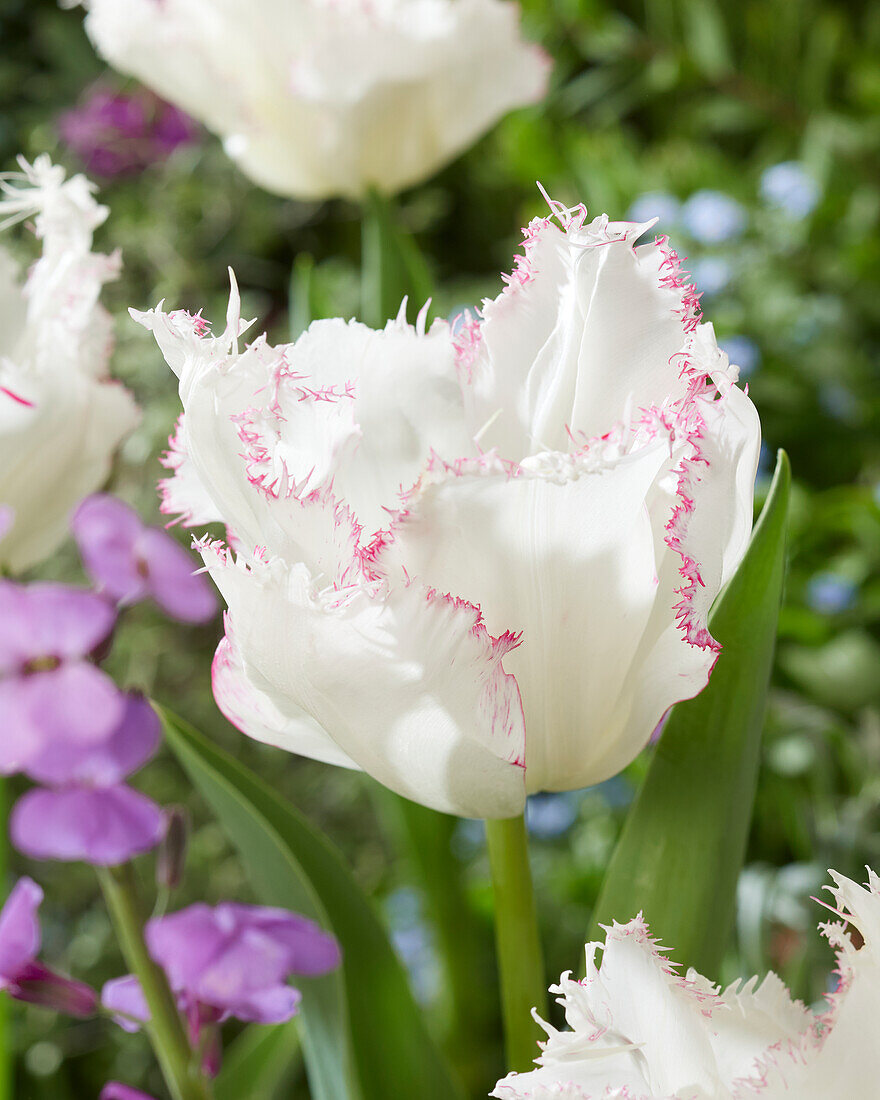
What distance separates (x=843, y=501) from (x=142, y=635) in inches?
20.2

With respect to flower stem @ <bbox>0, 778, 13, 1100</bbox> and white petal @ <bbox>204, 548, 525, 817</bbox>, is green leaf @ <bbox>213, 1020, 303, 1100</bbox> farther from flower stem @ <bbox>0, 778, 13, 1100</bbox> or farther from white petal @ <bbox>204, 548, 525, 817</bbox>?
white petal @ <bbox>204, 548, 525, 817</bbox>

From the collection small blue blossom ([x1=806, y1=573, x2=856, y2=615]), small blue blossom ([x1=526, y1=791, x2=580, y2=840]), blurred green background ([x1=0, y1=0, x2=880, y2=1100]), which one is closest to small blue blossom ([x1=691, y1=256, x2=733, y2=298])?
blurred green background ([x1=0, y1=0, x2=880, y2=1100])

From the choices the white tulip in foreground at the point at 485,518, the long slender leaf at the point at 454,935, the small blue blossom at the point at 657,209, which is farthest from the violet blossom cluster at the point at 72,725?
the small blue blossom at the point at 657,209

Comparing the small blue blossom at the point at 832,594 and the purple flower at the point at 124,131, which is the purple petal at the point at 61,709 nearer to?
the small blue blossom at the point at 832,594

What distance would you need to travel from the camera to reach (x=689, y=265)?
1.11m

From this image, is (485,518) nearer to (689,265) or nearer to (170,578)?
(170,578)

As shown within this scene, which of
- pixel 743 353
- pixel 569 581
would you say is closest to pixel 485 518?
pixel 569 581

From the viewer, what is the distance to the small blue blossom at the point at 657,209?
3.22 feet

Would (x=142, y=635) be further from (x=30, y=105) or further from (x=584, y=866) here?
(x=30, y=105)

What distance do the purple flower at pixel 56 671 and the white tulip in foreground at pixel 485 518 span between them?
0.36 feet

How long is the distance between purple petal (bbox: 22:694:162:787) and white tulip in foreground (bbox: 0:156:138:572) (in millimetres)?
50

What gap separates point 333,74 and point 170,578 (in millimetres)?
229

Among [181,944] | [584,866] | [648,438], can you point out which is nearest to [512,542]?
[648,438]

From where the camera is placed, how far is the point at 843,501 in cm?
84
